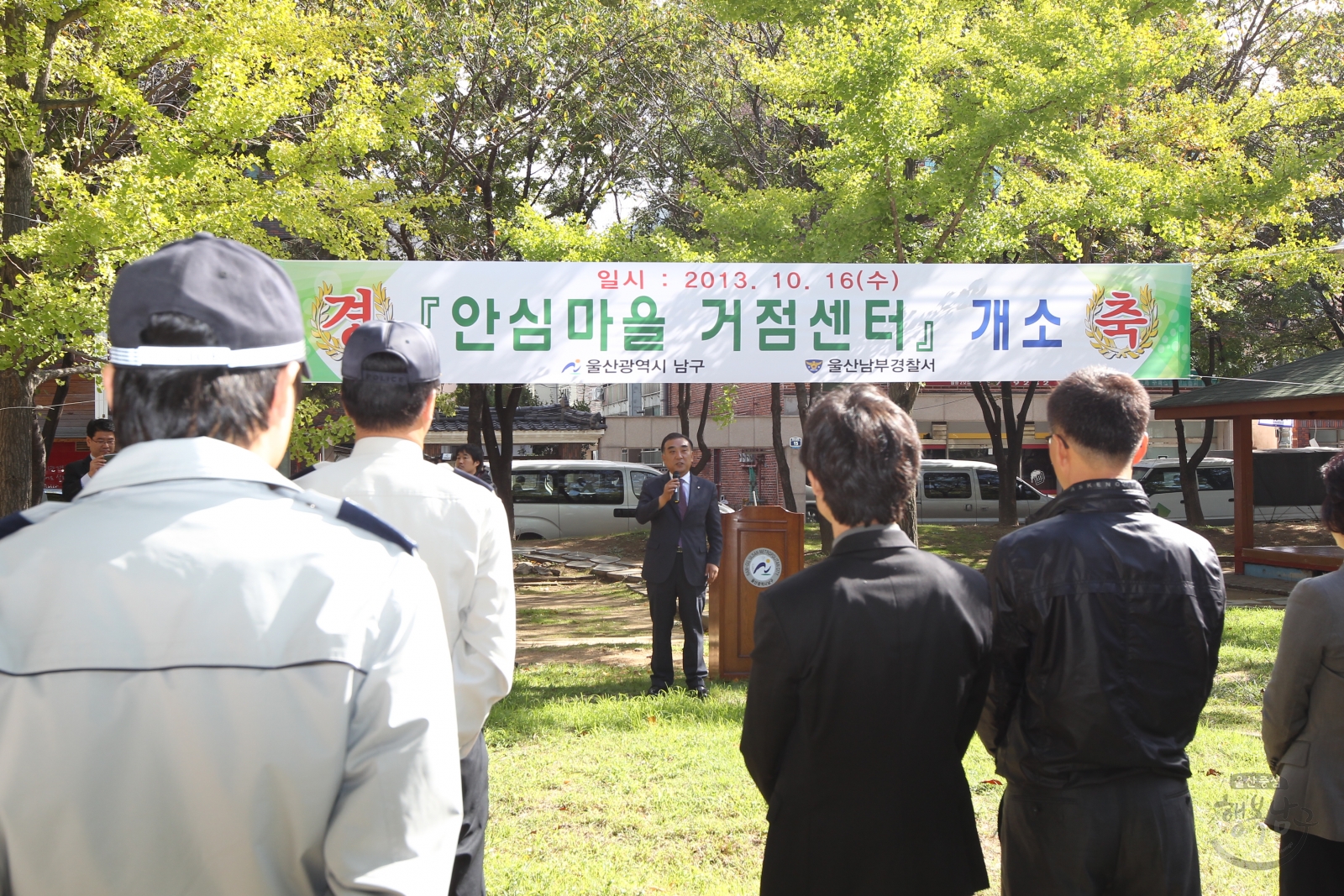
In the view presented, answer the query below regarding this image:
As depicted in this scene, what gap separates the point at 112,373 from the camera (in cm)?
126

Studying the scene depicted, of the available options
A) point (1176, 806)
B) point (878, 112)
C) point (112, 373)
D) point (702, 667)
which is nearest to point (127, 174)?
point (702, 667)

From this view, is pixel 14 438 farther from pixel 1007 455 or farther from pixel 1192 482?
pixel 1192 482

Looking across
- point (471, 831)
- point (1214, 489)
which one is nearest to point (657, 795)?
point (471, 831)

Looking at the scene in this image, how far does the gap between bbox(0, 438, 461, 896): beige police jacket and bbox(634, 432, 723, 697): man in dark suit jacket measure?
5704 millimetres

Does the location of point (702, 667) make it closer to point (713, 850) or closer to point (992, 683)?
point (713, 850)

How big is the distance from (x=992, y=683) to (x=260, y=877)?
1.75 meters

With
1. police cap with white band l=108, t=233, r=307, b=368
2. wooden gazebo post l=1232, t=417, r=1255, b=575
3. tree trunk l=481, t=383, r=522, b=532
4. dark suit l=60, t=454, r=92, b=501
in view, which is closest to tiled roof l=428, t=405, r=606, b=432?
tree trunk l=481, t=383, r=522, b=532

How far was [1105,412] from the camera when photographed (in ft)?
7.80

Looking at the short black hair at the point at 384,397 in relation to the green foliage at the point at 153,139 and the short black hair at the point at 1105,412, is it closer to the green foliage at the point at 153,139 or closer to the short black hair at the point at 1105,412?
the short black hair at the point at 1105,412

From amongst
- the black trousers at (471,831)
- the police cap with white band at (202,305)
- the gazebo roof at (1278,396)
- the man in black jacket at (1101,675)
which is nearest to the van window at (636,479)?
the gazebo roof at (1278,396)

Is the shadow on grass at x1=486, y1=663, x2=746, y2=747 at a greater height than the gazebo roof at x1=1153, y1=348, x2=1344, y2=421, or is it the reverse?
the gazebo roof at x1=1153, y1=348, x2=1344, y2=421

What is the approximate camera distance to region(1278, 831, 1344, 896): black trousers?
8.11 feet

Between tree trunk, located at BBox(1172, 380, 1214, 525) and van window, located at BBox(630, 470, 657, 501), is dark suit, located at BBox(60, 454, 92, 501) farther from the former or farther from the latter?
tree trunk, located at BBox(1172, 380, 1214, 525)

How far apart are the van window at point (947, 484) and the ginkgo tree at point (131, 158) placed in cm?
1662
